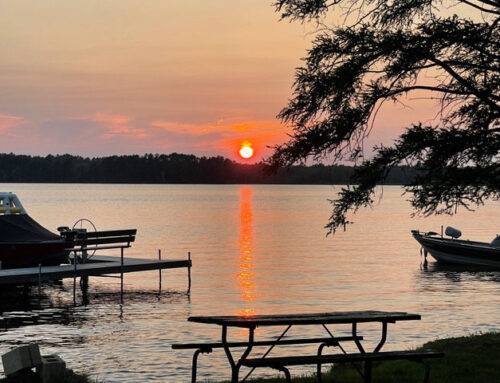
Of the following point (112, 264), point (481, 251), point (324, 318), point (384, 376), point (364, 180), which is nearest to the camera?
point (324, 318)

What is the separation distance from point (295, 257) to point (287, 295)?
22940 mm

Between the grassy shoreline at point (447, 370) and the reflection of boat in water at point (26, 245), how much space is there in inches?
761

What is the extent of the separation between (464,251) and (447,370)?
Answer: 1356 inches

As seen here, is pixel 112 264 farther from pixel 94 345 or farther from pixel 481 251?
pixel 481 251

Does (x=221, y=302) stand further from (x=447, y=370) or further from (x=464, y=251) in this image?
(x=447, y=370)

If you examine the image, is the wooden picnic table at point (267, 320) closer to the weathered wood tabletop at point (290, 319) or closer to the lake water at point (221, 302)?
the weathered wood tabletop at point (290, 319)

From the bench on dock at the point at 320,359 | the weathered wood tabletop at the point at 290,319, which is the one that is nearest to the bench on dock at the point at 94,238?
the weathered wood tabletop at the point at 290,319

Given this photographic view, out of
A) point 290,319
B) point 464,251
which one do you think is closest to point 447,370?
point 290,319

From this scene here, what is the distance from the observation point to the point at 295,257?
58719 mm

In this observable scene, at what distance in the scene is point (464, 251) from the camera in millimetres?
45781

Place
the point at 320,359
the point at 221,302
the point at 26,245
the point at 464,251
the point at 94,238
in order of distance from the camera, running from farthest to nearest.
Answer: the point at 464,251, the point at 221,302, the point at 94,238, the point at 26,245, the point at 320,359

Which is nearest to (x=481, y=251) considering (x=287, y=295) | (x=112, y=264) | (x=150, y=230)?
(x=287, y=295)

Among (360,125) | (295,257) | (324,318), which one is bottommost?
(295,257)

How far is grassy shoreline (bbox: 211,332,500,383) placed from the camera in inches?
474
